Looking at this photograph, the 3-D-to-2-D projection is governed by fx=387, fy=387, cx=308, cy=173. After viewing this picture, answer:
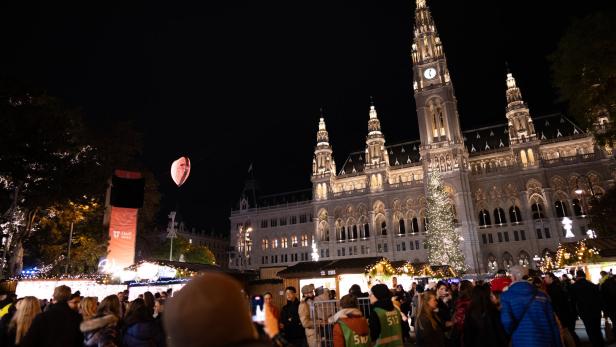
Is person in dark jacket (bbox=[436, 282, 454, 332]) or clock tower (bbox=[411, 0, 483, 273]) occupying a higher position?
clock tower (bbox=[411, 0, 483, 273])

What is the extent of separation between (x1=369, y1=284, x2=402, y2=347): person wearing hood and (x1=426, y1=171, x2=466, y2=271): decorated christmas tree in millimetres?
38445

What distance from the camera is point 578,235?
47344 mm

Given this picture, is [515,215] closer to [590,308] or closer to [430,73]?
[430,73]

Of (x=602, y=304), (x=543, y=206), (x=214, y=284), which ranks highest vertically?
(x=543, y=206)

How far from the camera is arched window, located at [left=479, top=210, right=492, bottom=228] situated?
53375 millimetres

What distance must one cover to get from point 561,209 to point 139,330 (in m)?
56.6

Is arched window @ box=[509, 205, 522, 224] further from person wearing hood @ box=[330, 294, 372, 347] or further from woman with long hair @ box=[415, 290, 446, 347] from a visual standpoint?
person wearing hood @ box=[330, 294, 372, 347]

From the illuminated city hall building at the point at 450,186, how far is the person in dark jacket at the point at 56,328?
2014 inches

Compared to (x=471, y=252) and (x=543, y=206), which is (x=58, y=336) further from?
(x=543, y=206)

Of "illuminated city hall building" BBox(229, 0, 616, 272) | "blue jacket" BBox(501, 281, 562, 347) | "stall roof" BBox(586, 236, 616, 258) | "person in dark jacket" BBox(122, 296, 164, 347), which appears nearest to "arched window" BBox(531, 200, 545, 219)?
"illuminated city hall building" BBox(229, 0, 616, 272)

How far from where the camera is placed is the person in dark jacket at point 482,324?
16.7 feet

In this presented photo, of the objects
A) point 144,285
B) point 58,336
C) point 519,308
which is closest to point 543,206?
point 144,285

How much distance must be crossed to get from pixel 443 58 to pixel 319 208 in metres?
30.5

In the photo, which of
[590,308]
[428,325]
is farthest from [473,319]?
[590,308]
